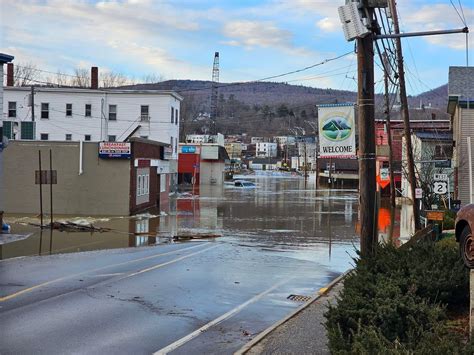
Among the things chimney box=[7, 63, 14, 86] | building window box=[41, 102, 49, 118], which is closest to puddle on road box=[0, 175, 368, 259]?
building window box=[41, 102, 49, 118]

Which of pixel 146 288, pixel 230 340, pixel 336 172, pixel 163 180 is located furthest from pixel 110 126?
pixel 336 172

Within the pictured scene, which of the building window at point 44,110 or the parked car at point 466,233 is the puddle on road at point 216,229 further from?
the building window at point 44,110

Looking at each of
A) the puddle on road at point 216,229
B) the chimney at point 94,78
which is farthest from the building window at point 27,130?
the chimney at point 94,78

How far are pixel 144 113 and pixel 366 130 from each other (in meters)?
45.1

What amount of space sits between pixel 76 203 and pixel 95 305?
25.1 meters

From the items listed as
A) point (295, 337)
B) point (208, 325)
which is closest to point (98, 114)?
point (208, 325)

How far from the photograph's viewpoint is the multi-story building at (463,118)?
30859mm

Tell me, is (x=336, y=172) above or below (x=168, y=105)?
below

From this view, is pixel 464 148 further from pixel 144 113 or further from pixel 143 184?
pixel 144 113

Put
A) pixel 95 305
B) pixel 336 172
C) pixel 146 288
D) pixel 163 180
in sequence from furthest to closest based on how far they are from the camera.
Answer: pixel 336 172, pixel 163 180, pixel 146 288, pixel 95 305

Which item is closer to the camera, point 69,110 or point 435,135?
point 435,135

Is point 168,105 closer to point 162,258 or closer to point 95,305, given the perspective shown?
point 162,258

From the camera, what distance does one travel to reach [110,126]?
180ft

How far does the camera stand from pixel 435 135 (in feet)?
143
